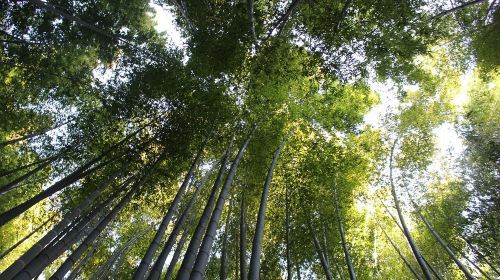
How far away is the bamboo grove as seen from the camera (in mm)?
5289

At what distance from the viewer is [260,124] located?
712 centimetres

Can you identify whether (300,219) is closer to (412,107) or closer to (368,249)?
(368,249)

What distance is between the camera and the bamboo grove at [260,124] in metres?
5.29

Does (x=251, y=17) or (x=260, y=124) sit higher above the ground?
(x=260, y=124)

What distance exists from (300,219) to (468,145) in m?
5.35

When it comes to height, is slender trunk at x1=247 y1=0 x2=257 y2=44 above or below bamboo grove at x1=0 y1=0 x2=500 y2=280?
below

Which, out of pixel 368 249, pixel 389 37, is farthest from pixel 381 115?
pixel 389 37

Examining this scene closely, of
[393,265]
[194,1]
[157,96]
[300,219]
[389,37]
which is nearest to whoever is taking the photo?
[389,37]

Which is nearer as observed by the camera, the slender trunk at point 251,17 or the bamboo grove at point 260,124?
the slender trunk at point 251,17

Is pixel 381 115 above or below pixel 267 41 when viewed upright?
above

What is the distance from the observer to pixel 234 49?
17.2ft

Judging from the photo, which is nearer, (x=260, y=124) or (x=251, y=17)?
(x=251, y=17)

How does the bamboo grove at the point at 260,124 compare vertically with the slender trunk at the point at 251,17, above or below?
above

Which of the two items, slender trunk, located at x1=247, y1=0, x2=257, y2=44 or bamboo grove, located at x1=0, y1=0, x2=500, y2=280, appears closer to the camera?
slender trunk, located at x1=247, y1=0, x2=257, y2=44
